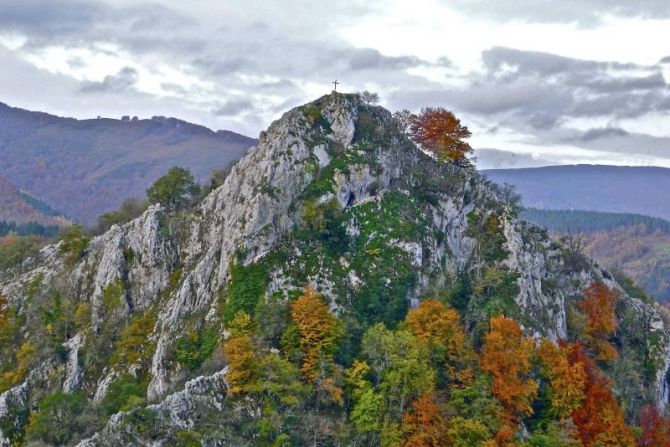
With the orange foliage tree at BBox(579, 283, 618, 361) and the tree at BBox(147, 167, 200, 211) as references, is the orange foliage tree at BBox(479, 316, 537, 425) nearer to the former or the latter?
the orange foliage tree at BBox(579, 283, 618, 361)

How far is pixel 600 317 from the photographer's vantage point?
287ft

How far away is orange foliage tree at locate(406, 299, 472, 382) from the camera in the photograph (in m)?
66.6

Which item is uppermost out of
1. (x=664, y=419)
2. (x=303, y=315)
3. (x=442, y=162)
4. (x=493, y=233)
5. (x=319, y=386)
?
(x=442, y=162)

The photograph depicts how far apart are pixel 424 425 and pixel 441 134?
51078 mm

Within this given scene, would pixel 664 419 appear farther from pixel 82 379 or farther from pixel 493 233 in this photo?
pixel 82 379

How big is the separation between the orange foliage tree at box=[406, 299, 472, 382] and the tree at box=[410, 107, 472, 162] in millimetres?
33586

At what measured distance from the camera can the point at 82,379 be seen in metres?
77.4

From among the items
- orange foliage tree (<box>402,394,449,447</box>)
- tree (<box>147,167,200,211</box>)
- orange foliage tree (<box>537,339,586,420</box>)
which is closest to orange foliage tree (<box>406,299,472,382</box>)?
orange foliage tree (<box>402,394,449,447</box>)

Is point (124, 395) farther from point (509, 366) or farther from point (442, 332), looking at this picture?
point (509, 366)

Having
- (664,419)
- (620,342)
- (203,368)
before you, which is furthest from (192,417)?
(620,342)

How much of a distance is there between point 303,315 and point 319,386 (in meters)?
8.02

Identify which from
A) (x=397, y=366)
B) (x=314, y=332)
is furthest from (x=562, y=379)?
(x=314, y=332)

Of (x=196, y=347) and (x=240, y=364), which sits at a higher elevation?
(x=240, y=364)

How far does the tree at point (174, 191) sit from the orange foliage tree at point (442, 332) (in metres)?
42.7
